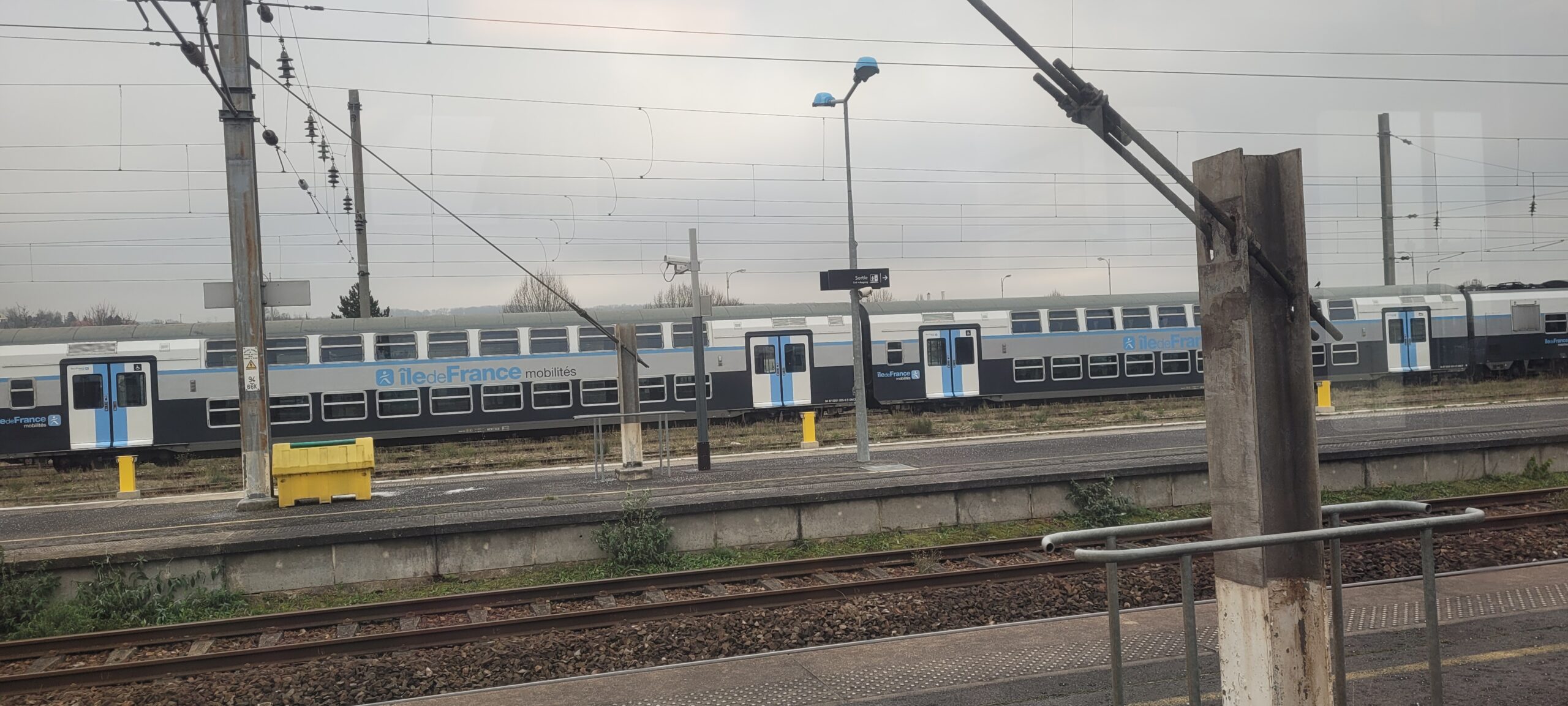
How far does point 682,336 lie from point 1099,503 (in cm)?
1457

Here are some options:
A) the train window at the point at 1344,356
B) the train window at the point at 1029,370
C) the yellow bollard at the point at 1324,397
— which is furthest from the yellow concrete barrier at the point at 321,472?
the train window at the point at 1344,356

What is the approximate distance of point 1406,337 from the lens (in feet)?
86.5

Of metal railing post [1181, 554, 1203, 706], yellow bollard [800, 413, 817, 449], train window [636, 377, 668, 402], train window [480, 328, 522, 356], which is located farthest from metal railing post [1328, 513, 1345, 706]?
train window [480, 328, 522, 356]

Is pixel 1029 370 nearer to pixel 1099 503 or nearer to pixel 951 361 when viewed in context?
pixel 951 361

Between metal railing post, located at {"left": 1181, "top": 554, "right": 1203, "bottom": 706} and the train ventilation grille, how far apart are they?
81.3 ft

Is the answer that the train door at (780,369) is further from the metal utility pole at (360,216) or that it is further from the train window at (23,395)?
the train window at (23,395)

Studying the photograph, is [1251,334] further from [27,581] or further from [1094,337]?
[1094,337]

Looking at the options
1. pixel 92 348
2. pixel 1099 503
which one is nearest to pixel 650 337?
pixel 92 348

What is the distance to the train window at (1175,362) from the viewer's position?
94.0ft

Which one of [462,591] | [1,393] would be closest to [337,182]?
[1,393]

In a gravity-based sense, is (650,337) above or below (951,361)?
above

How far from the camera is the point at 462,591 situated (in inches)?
398

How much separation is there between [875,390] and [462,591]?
1750cm

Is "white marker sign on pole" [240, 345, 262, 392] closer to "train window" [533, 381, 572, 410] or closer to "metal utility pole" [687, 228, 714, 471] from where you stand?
"metal utility pole" [687, 228, 714, 471]
